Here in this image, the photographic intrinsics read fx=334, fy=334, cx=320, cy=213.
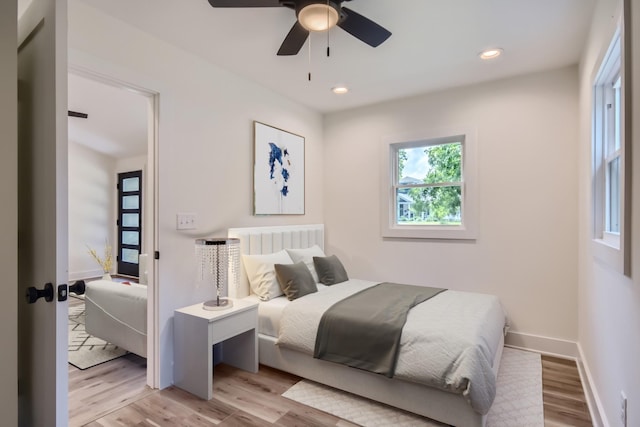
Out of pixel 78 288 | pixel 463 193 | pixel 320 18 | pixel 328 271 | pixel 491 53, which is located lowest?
pixel 328 271

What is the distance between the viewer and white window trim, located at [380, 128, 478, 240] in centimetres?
345

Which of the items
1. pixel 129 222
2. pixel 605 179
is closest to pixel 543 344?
pixel 605 179

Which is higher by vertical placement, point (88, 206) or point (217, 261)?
point (88, 206)

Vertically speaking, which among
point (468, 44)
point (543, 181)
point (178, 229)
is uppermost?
point (468, 44)

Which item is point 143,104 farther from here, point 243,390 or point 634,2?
point 634,2

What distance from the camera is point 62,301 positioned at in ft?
3.92

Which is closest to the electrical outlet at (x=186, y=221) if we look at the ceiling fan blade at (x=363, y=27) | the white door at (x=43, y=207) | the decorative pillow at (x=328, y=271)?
the white door at (x=43, y=207)

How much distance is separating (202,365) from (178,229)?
1011mm

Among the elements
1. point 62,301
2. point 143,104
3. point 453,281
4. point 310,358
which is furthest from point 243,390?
point 143,104

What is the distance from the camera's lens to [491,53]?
2.73m

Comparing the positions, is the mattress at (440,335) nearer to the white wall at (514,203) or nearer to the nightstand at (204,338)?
the nightstand at (204,338)

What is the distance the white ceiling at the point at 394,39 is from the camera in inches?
84.1

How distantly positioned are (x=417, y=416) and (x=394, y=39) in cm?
262

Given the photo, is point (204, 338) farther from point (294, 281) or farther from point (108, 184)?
point (108, 184)
